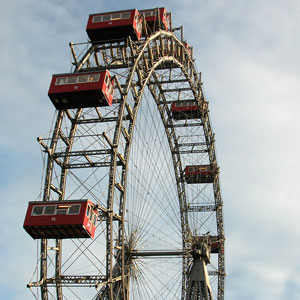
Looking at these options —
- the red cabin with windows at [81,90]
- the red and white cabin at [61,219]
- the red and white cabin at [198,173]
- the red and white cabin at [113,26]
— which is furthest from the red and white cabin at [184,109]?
the red and white cabin at [61,219]

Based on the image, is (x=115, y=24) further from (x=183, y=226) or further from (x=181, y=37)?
(x=183, y=226)

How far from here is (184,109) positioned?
46.7 meters

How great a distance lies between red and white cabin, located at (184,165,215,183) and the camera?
1938 inches

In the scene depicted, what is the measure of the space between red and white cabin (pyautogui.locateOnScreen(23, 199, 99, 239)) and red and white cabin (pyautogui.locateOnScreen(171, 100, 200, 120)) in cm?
2311

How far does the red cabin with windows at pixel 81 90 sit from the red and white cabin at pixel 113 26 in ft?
17.4

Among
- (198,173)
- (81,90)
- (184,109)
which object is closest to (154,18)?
(184,109)

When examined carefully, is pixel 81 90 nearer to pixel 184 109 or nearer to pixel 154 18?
pixel 154 18

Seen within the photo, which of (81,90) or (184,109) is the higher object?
(184,109)

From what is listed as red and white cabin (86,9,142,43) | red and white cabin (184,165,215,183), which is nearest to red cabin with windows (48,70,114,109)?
red and white cabin (86,9,142,43)

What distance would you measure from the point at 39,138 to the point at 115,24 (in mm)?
9475

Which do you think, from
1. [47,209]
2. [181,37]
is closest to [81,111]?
[47,209]

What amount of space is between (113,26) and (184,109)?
15.6 meters

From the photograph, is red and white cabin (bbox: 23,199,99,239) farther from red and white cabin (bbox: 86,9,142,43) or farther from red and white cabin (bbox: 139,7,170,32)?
red and white cabin (bbox: 139,7,170,32)

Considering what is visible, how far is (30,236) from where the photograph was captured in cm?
2547
